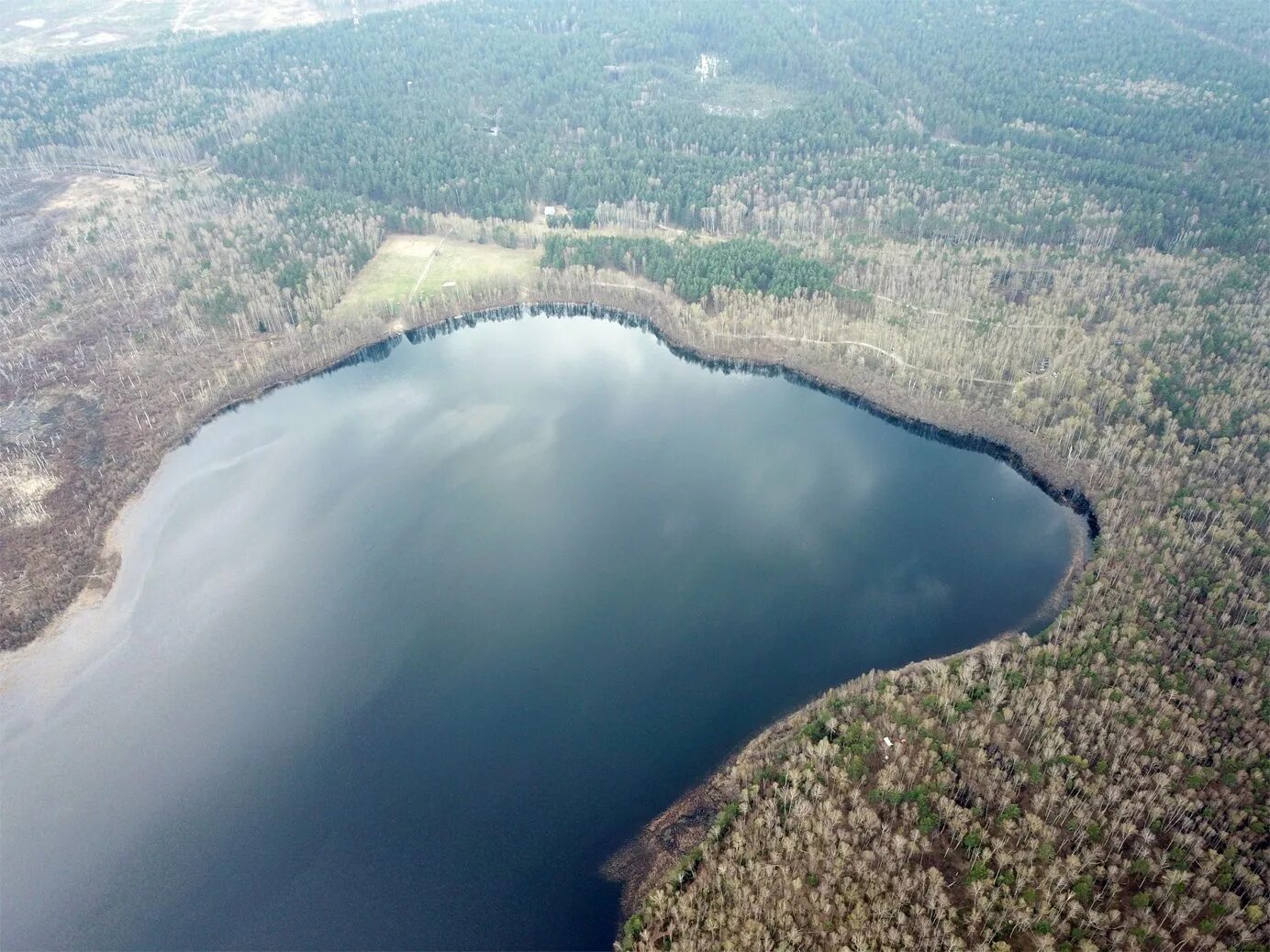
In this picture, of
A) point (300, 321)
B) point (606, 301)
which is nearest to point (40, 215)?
point (300, 321)

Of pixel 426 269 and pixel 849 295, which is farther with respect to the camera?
pixel 426 269

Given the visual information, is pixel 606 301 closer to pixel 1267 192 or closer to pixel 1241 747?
pixel 1241 747

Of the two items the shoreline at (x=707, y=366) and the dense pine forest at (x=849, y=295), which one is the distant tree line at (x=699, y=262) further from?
the shoreline at (x=707, y=366)

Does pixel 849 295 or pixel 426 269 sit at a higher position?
pixel 849 295

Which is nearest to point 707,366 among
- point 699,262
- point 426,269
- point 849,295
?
point 699,262

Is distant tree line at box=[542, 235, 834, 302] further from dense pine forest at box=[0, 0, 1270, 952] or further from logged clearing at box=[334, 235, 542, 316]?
logged clearing at box=[334, 235, 542, 316]

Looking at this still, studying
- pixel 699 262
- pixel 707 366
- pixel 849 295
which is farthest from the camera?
pixel 699 262

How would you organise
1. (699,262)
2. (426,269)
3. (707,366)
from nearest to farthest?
(707,366)
(699,262)
(426,269)

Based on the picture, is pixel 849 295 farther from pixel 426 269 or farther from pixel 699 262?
pixel 426 269
